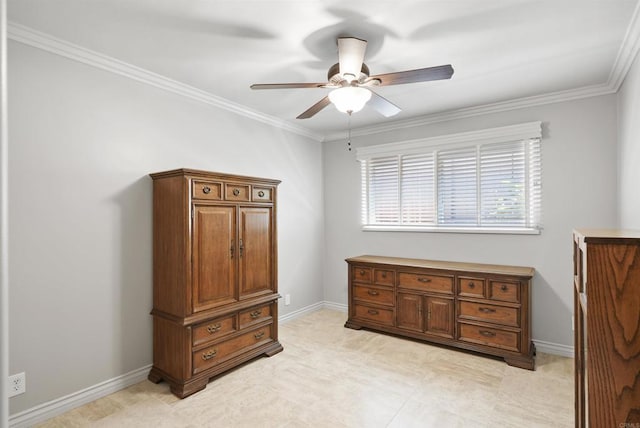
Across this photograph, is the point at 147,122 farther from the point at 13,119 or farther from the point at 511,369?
the point at 511,369

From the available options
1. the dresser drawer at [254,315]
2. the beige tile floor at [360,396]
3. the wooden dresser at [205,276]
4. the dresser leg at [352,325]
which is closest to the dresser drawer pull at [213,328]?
the wooden dresser at [205,276]

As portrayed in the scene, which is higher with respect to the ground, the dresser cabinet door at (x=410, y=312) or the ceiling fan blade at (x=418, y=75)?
the ceiling fan blade at (x=418, y=75)

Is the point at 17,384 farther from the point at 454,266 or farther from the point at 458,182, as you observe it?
the point at 458,182

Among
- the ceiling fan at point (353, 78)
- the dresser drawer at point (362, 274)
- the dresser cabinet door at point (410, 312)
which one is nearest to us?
the ceiling fan at point (353, 78)

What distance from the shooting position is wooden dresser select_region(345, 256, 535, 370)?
302 cm

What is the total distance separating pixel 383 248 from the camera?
436cm

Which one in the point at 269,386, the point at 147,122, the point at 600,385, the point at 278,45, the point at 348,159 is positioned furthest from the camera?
the point at 348,159

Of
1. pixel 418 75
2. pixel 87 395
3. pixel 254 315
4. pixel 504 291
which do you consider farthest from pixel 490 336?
pixel 87 395

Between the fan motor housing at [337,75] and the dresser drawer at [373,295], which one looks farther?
the dresser drawer at [373,295]

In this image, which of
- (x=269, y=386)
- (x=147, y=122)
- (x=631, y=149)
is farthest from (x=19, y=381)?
(x=631, y=149)

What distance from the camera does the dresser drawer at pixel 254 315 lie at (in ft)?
9.99

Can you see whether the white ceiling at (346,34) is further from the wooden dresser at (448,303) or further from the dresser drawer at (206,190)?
the wooden dresser at (448,303)

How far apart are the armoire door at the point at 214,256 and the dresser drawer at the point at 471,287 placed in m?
2.16

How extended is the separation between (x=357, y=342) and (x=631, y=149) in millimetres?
2864
